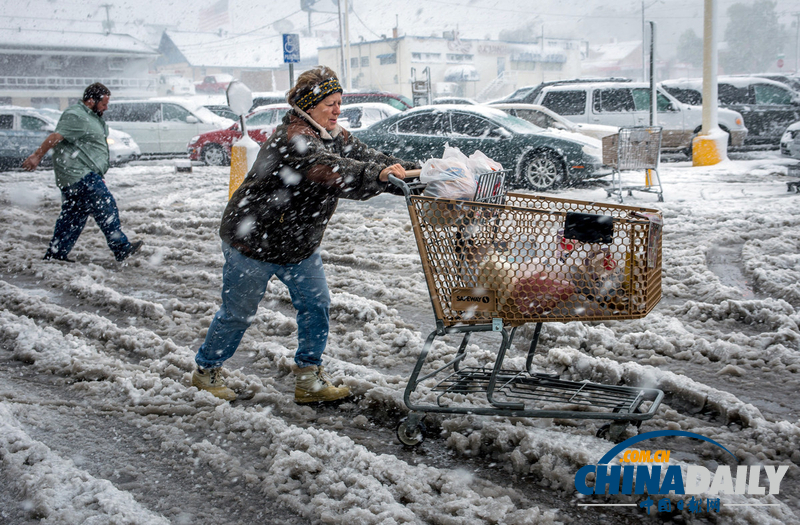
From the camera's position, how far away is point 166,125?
18312 mm

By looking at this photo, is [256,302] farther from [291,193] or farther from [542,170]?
[542,170]

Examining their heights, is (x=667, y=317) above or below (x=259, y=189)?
below

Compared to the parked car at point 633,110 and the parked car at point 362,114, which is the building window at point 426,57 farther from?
the parked car at point 633,110

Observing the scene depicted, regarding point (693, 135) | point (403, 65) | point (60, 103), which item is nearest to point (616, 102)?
point (693, 135)

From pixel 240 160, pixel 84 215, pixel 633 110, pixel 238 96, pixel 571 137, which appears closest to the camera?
pixel 84 215

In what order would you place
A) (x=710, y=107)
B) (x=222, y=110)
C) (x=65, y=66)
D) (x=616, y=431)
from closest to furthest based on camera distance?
1. (x=616, y=431)
2. (x=710, y=107)
3. (x=222, y=110)
4. (x=65, y=66)

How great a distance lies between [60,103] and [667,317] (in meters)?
46.8

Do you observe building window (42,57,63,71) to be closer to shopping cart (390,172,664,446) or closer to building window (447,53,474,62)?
building window (447,53,474,62)

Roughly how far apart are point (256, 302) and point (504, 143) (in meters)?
8.15

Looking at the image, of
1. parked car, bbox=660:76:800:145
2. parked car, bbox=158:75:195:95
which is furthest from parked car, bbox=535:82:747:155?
parked car, bbox=158:75:195:95

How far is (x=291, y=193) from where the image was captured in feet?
10.2

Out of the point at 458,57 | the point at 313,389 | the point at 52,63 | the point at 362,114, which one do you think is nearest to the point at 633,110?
the point at 362,114

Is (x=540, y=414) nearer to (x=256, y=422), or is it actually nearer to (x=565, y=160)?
(x=256, y=422)

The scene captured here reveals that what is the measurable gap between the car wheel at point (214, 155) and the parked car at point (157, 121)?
2035mm
